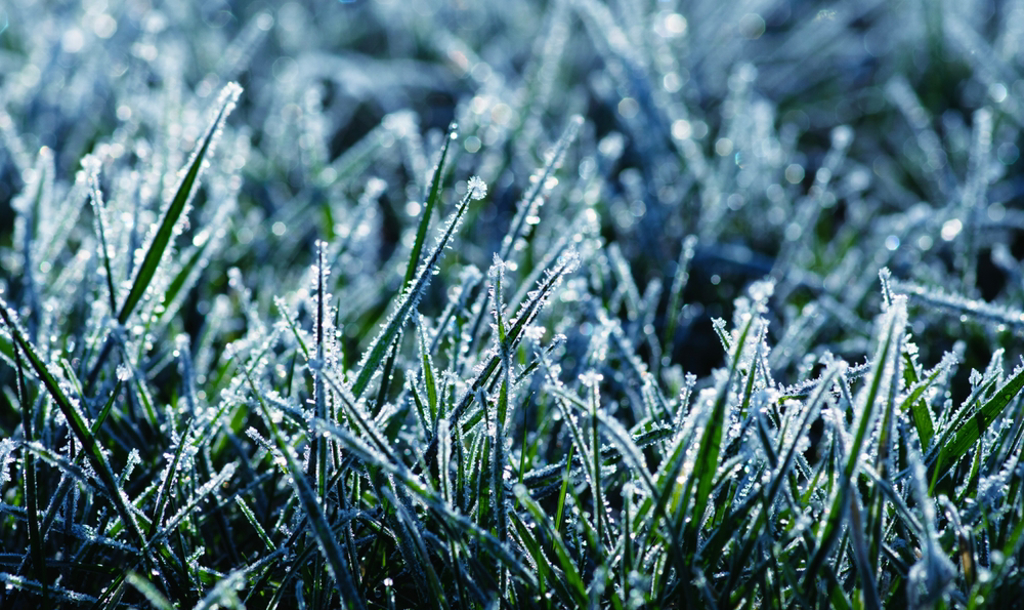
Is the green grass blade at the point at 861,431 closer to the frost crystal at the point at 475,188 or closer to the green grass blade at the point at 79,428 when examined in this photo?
Result: the frost crystal at the point at 475,188

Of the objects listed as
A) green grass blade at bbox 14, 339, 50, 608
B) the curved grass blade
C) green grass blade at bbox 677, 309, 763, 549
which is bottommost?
green grass blade at bbox 14, 339, 50, 608

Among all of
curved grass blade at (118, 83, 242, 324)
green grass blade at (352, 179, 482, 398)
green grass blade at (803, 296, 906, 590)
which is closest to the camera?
green grass blade at (803, 296, 906, 590)

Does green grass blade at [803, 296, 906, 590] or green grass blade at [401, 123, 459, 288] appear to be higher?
green grass blade at [401, 123, 459, 288]

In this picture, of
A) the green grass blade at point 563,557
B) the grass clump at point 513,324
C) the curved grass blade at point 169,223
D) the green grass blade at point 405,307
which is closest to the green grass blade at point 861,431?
the grass clump at point 513,324

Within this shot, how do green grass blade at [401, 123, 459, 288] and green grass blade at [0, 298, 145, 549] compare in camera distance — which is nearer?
green grass blade at [0, 298, 145, 549]

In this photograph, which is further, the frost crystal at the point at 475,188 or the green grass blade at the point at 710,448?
the frost crystal at the point at 475,188

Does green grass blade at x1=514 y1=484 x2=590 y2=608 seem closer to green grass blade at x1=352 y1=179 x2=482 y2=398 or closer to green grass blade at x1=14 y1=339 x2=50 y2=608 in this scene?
green grass blade at x1=352 y1=179 x2=482 y2=398

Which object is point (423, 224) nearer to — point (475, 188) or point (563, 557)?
point (475, 188)

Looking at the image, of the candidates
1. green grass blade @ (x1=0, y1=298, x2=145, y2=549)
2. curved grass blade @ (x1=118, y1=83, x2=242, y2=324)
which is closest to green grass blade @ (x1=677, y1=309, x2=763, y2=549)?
green grass blade @ (x1=0, y1=298, x2=145, y2=549)

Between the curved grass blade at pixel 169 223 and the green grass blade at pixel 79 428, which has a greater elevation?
the curved grass blade at pixel 169 223
